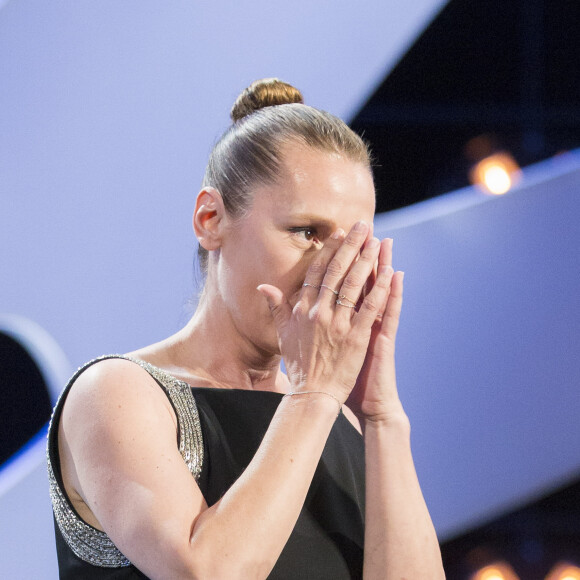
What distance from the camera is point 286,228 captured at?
112 cm

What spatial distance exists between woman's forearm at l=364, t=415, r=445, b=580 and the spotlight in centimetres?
89

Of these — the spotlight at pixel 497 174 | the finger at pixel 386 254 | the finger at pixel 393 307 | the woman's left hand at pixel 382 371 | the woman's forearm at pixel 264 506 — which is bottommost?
the woman's forearm at pixel 264 506

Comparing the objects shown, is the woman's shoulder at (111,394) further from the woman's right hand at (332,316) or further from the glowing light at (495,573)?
the glowing light at (495,573)

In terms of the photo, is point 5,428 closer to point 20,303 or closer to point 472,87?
point 20,303

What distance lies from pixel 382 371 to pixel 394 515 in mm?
211

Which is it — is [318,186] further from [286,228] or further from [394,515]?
[394,515]

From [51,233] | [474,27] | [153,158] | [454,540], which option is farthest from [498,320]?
[51,233]

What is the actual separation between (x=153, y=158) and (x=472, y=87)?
2.68ft

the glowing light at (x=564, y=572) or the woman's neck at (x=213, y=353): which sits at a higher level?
the woman's neck at (x=213, y=353)

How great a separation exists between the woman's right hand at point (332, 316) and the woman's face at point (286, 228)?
49 millimetres

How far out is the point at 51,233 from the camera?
1.57 meters

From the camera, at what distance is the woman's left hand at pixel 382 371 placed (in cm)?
116

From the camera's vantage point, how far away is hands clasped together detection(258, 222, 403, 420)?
102 cm

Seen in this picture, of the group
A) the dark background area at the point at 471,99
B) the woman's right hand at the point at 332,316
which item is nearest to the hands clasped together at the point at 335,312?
the woman's right hand at the point at 332,316
